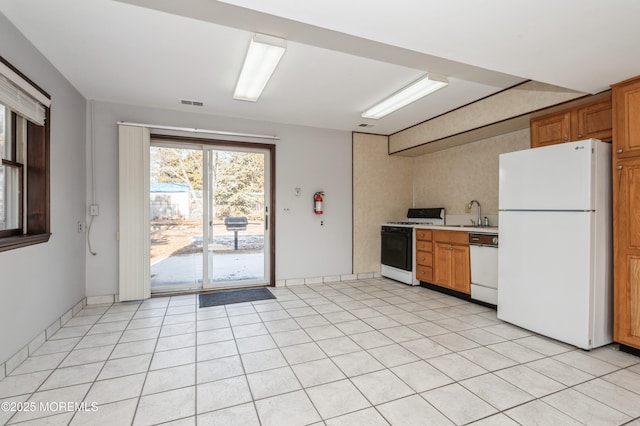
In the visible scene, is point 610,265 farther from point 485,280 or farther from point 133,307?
point 133,307

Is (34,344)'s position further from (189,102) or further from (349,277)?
(349,277)

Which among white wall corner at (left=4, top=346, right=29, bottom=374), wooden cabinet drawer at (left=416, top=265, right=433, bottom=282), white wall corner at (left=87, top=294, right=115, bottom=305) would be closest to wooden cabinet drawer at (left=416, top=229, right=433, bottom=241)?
wooden cabinet drawer at (left=416, top=265, right=433, bottom=282)

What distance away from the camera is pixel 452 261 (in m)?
4.31

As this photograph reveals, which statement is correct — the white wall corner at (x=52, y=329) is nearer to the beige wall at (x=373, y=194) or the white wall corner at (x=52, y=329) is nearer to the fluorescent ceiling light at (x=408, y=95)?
the beige wall at (x=373, y=194)

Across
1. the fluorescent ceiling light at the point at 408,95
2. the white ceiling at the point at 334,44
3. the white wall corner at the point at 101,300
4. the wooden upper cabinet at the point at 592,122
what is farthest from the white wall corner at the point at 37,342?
the wooden upper cabinet at the point at 592,122

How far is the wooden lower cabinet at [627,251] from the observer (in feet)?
8.33

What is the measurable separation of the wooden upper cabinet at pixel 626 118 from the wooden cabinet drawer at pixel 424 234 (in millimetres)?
2379

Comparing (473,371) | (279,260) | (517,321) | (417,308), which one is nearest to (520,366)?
(473,371)

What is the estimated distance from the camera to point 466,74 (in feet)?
10.1

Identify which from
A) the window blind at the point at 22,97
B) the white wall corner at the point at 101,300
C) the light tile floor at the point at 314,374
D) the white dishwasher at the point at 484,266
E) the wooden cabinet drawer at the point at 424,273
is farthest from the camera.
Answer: the wooden cabinet drawer at the point at 424,273

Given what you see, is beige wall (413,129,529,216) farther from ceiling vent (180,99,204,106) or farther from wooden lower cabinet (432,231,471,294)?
ceiling vent (180,99,204,106)

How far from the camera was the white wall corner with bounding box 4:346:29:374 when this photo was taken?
2.26 m

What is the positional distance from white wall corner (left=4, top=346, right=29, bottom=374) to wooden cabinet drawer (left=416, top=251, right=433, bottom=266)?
4661mm

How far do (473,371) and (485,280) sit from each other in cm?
179
